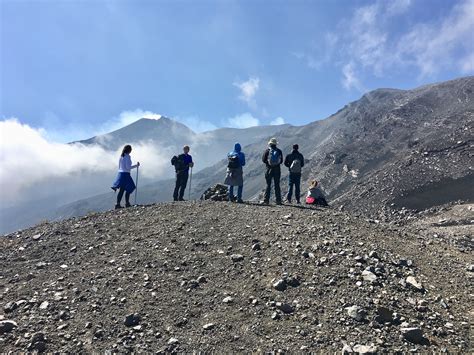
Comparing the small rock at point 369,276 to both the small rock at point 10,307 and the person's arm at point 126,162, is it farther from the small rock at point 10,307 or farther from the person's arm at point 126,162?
the person's arm at point 126,162

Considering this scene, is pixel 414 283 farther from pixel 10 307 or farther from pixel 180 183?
pixel 180 183

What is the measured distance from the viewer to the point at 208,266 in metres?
9.34

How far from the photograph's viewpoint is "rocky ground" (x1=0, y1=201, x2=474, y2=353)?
6.52 m

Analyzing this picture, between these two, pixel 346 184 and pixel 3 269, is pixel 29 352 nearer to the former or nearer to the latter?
pixel 3 269

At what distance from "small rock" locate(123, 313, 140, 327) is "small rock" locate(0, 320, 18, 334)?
2.00 meters

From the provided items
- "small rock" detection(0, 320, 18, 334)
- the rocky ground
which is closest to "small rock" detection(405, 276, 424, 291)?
the rocky ground

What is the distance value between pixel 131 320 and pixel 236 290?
2212 mm

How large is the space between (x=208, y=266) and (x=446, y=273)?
18.5 ft

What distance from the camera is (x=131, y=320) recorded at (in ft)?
23.3

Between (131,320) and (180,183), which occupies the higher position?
(180,183)

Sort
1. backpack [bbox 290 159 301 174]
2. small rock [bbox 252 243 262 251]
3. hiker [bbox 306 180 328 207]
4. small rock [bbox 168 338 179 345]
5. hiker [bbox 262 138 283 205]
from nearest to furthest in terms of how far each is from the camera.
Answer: small rock [bbox 168 338 179 345] < small rock [bbox 252 243 262 251] < hiker [bbox 262 138 283 205] < backpack [bbox 290 159 301 174] < hiker [bbox 306 180 328 207]

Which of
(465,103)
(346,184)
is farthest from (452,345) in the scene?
(465,103)

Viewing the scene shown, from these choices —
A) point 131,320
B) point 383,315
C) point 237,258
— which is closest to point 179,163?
point 237,258

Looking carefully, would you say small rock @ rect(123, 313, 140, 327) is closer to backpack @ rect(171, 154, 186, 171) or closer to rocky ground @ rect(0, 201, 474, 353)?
rocky ground @ rect(0, 201, 474, 353)
